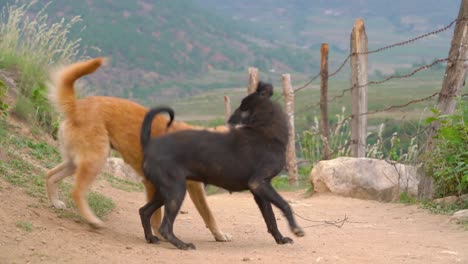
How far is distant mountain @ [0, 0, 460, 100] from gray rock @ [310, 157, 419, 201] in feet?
56.8

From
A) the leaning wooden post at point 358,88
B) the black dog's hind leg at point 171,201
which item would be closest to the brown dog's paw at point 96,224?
the black dog's hind leg at point 171,201

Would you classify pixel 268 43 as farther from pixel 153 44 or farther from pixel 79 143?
pixel 79 143

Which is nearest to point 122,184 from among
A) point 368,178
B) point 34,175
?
point 34,175

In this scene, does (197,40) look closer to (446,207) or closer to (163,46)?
(163,46)

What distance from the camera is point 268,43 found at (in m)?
82.2

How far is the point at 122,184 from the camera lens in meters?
11.3

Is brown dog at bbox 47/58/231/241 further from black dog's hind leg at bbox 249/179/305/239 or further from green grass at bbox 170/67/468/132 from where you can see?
green grass at bbox 170/67/468/132

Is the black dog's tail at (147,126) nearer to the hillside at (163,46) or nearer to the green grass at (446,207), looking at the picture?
the green grass at (446,207)

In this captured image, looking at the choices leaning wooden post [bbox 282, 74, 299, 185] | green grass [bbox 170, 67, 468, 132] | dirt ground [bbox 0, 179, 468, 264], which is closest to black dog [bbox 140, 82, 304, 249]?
dirt ground [bbox 0, 179, 468, 264]

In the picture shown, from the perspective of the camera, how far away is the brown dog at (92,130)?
6613 millimetres

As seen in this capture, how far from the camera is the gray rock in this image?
10094 millimetres

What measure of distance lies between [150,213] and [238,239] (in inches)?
40.5

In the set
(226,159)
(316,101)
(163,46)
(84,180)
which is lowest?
(316,101)

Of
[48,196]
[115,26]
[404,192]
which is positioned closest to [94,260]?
[48,196]
